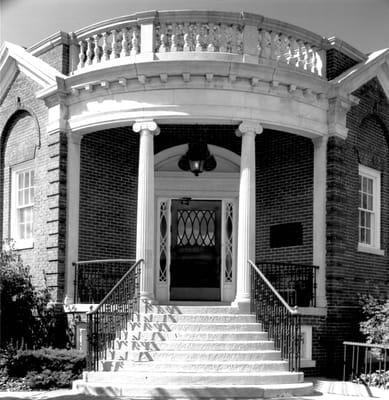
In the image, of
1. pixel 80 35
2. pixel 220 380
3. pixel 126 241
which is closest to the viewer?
pixel 220 380

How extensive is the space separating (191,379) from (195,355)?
718 mm

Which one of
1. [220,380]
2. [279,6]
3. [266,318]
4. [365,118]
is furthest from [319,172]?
[279,6]

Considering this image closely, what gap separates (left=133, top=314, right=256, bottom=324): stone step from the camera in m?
12.3

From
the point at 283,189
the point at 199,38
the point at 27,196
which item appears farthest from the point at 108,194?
the point at 199,38

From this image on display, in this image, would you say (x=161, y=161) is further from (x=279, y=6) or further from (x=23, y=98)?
(x=279, y=6)

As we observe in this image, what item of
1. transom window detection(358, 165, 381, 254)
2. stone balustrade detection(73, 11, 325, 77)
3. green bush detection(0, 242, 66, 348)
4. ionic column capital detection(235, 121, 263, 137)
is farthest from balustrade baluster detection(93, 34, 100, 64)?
transom window detection(358, 165, 381, 254)

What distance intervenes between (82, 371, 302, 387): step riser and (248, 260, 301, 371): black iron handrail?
67 cm

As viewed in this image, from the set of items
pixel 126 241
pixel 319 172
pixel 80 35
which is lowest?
pixel 126 241

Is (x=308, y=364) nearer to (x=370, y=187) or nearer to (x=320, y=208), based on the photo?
(x=320, y=208)

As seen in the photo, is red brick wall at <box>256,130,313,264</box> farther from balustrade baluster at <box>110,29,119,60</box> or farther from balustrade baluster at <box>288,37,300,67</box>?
balustrade baluster at <box>110,29,119,60</box>

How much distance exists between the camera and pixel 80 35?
14.6 meters

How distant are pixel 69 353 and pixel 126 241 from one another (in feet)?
12.8

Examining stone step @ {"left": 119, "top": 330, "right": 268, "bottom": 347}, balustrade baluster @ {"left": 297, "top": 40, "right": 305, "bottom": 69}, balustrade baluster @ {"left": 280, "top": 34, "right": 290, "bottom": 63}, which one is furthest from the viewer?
balustrade baluster @ {"left": 297, "top": 40, "right": 305, "bottom": 69}

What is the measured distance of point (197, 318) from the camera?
12352mm
